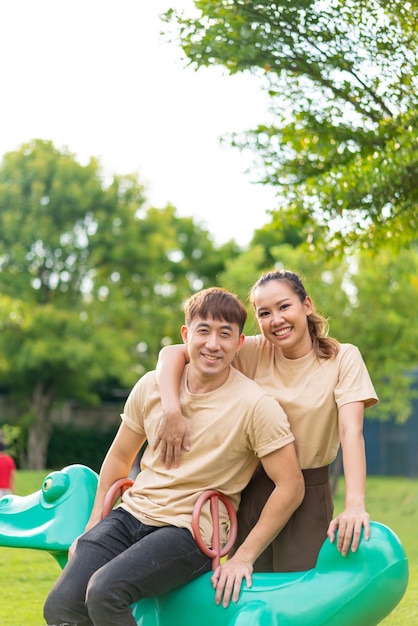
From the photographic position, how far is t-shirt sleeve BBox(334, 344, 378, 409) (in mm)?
3307

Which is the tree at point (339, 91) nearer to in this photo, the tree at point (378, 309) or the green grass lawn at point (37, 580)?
the green grass lawn at point (37, 580)

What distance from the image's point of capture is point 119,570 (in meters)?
3.01

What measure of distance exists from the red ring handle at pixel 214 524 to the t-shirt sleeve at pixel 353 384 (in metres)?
0.56

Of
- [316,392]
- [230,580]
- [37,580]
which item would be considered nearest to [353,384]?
[316,392]

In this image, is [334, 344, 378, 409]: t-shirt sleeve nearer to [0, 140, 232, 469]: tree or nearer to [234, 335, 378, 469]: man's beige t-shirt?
[234, 335, 378, 469]: man's beige t-shirt

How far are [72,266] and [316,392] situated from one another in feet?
75.0

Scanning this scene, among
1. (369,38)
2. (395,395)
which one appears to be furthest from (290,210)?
(395,395)

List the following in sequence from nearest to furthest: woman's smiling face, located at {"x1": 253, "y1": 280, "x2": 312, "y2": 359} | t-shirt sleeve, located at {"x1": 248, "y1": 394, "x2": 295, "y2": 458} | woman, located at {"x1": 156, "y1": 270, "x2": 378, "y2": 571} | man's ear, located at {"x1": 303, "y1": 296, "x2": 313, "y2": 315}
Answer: t-shirt sleeve, located at {"x1": 248, "y1": 394, "x2": 295, "y2": 458} → woman, located at {"x1": 156, "y1": 270, "x2": 378, "y2": 571} → woman's smiling face, located at {"x1": 253, "y1": 280, "x2": 312, "y2": 359} → man's ear, located at {"x1": 303, "y1": 296, "x2": 313, "y2": 315}

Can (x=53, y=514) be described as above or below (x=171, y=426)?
below

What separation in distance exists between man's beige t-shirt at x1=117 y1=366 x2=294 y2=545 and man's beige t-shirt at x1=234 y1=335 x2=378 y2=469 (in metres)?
0.15

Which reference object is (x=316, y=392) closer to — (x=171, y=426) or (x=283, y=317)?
(x=283, y=317)

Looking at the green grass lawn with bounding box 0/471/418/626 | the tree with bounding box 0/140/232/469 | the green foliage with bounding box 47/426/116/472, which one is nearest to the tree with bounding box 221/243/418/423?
the green grass lawn with bounding box 0/471/418/626

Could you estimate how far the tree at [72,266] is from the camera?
2495cm

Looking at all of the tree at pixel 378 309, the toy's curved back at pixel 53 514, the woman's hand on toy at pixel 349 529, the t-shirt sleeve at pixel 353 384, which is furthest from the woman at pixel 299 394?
the tree at pixel 378 309
